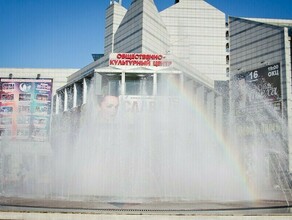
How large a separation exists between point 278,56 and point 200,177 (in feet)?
159

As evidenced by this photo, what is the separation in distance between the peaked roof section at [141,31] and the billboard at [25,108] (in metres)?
20.2

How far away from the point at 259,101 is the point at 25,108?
37.2 meters

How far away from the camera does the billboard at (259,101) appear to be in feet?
170

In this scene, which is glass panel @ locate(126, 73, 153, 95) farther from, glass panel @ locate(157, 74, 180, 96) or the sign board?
the sign board

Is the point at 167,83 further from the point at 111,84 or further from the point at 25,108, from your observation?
the point at 25,108

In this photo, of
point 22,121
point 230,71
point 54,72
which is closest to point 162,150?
point 22,121

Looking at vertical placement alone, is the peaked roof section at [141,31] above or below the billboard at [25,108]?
above

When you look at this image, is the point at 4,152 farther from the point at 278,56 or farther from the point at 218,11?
the point at 218,11

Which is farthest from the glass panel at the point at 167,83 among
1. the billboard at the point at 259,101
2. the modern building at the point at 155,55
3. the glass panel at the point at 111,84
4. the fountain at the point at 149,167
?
the billboard at the point at 259,101

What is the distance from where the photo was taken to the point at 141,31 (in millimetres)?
58750

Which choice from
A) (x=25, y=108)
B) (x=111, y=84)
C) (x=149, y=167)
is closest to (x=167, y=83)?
(x=111, y=84)

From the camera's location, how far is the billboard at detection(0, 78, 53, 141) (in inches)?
1725

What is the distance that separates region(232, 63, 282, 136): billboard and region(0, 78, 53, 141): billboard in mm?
32459

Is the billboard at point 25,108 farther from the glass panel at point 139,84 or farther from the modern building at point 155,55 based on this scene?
the glass panel at point 139,84
